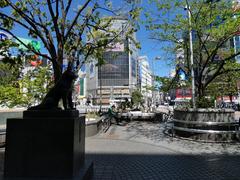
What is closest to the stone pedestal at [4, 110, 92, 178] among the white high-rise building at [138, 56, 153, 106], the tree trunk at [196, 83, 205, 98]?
the tree trunk at [196, 83, 205, 98]

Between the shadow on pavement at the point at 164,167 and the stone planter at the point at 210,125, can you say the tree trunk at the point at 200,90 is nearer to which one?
the stone planter at the point at 210,125

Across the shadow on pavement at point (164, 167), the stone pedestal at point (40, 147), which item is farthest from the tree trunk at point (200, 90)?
the stone pedestal at point (40, 147)

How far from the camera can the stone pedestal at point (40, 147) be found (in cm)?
466

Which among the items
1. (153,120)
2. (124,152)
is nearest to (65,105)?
(124,152)

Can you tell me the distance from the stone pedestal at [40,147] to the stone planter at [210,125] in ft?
24.1

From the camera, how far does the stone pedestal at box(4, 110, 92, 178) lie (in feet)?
15.3

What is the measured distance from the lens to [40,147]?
4.70 metres

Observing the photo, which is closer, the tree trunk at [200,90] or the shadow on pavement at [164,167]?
the shadow on pavement at [164,167]

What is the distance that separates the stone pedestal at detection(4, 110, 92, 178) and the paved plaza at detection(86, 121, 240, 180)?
1442 millimetres

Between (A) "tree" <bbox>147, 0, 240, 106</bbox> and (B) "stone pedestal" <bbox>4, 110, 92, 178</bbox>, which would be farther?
(A) "tree" <bbox>147, 0, 240, 106</bbox>

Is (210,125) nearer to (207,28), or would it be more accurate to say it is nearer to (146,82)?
(207,28)

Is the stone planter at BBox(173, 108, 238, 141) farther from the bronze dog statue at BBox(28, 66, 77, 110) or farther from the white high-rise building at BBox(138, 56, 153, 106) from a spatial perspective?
the bronze dog statue at BBox(28, 66, 77, 110)

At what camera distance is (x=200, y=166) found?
6793 millimetres

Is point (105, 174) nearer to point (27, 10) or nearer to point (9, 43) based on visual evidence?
point (9, 43)
